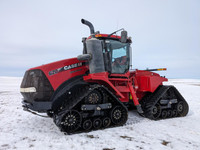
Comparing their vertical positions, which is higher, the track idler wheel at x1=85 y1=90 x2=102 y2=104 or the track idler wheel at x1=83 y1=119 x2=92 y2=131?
the track idler wheel at x1=85 y1=90 x2=102 y2=104

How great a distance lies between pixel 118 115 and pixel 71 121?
164 cm

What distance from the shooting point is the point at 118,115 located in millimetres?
5207

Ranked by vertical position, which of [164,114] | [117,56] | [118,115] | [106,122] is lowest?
[164,114]

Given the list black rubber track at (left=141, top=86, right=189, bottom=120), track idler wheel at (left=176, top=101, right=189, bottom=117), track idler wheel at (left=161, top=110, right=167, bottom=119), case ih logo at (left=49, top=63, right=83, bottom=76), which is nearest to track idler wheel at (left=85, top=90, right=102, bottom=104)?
case ih logo at (left=49, top=63, right=83, bottom=76)

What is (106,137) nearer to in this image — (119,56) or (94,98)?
(94,98)

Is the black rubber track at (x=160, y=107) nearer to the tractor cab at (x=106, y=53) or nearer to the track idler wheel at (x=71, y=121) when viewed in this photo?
the tractor cab at (x=106, y=53)

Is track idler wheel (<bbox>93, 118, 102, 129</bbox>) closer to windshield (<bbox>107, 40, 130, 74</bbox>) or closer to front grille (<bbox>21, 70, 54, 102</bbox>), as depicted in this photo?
front grille (<bbox>21, 70, 54, 102</bbox>)

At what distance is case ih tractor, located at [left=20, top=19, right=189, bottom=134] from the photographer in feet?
14.7

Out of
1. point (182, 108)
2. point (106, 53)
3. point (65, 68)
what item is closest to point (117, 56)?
point (106, 53)

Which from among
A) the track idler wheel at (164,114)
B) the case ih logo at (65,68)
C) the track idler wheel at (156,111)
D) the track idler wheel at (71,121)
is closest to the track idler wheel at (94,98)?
the track idler wheel at (71,121)

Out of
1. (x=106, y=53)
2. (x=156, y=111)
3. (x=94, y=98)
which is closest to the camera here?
(x=94, y=98)

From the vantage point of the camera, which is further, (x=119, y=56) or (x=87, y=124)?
(x=119, y=56)

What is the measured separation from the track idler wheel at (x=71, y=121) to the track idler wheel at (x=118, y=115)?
3.89 ft

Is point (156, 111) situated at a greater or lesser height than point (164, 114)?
greater
